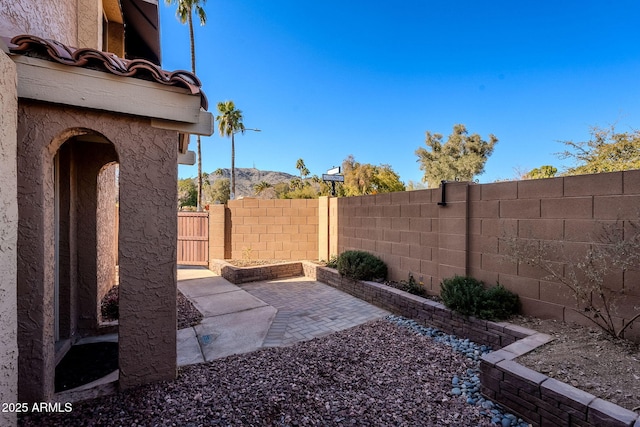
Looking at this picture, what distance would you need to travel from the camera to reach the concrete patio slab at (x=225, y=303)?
212 inches

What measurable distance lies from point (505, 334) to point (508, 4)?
1196 cm

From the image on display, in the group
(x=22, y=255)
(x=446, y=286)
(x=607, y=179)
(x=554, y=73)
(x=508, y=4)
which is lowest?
(x=446, y=286)

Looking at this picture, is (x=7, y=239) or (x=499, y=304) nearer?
(x=7, y=239)

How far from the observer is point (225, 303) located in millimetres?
5848

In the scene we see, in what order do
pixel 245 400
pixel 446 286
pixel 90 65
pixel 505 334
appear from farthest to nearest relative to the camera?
pixel 446 286, pixel 505 334, pixel 245 400, pixel 90 65

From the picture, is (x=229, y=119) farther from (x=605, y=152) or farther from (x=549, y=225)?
(x=549, y=225)

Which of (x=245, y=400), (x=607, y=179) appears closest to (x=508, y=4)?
(x=607, y=179)

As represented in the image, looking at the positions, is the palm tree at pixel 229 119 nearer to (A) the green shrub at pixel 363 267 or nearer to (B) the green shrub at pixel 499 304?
(A) the green shrub at pixel 363 267

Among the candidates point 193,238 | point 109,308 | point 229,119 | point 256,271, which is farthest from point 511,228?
point 229,119

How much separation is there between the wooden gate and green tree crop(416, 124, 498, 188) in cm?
2311

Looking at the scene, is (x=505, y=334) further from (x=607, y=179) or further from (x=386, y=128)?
(x=386, y=128)

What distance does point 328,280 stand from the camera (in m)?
7.51

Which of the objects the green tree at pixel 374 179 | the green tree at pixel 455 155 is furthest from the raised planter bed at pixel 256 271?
the green tree at pixel 455 155

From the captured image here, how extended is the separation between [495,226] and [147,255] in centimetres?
470
